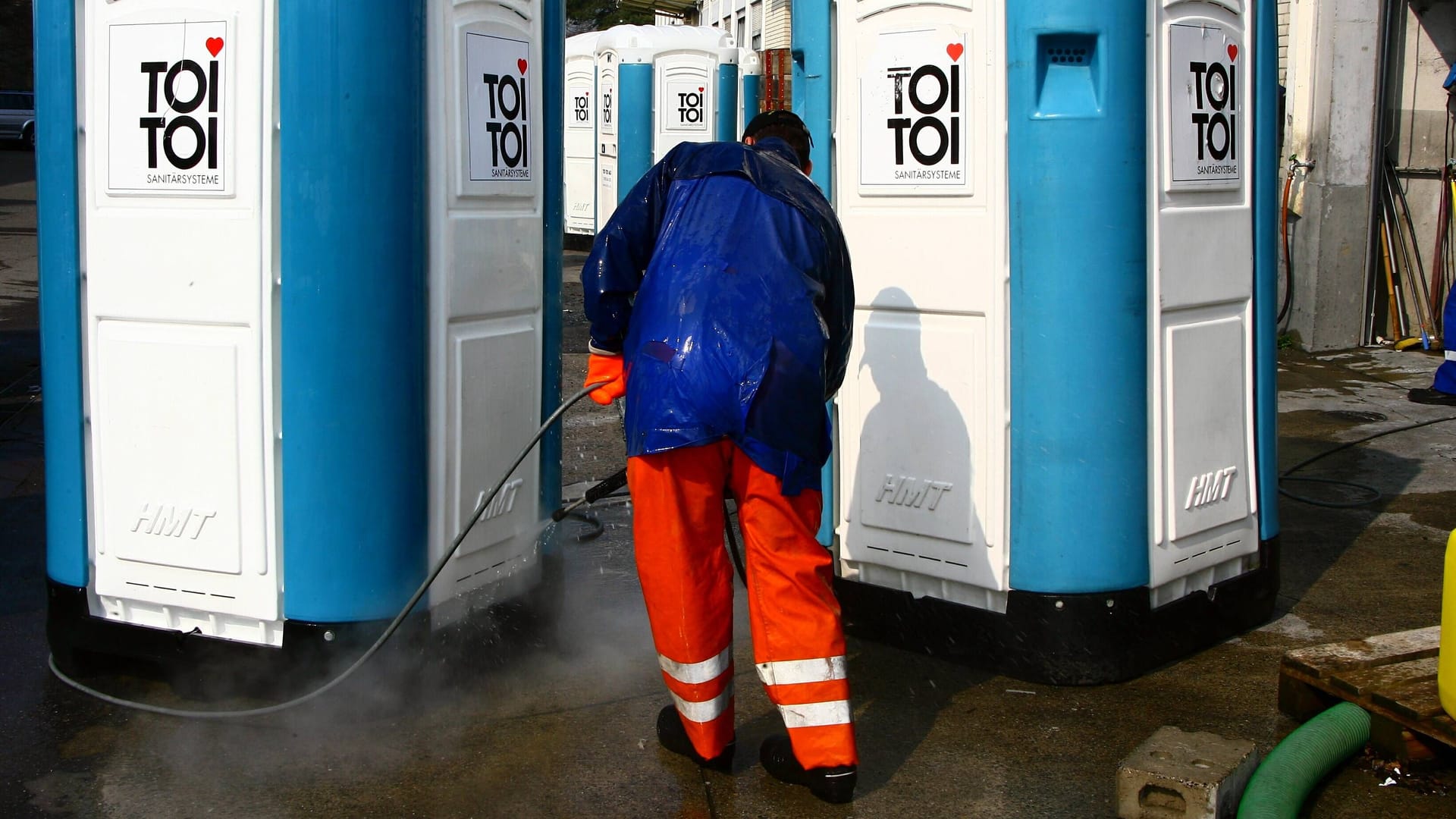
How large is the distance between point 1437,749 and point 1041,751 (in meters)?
0.97

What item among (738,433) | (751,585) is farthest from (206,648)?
(738,433)

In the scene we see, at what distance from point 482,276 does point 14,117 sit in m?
35.6

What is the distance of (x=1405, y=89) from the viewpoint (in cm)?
1037

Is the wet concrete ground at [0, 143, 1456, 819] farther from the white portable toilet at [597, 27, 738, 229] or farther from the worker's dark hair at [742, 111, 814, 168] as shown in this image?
the white portable toilet at [597, 27, 738, 229]

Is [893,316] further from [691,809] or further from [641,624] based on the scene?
[691,809]

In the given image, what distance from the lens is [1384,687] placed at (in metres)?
3.54

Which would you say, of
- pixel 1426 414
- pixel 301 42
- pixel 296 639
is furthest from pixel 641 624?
pixel 1426 414

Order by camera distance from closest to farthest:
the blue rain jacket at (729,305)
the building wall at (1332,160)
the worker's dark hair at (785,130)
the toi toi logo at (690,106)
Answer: the blue rain jacket at (729,305)
the worker's dark hair at (785,130)
the building wall at (1332,160)
the toi toi logo at (690,106)

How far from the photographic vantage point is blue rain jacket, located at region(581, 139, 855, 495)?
3.28m

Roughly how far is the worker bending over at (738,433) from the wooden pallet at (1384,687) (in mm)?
1333

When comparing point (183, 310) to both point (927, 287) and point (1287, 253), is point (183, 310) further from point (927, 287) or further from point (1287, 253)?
point (1287, 253)

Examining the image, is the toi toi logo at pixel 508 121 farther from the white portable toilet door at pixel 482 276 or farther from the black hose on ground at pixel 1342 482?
the black hose on ground at pixel 1342 482

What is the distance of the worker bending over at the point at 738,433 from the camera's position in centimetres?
329

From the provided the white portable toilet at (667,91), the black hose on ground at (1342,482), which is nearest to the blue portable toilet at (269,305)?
the black hose on ground at (1342,482)
